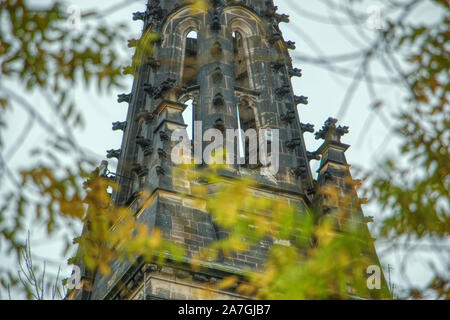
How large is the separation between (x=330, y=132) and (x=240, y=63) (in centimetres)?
534

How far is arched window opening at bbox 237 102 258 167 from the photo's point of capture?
2352 centimetres

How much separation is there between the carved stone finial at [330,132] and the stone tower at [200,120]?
0.04 meters

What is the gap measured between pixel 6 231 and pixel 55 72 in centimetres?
161

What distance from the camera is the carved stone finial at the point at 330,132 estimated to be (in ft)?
75.3

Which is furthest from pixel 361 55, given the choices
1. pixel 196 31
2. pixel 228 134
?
pixel 196 31

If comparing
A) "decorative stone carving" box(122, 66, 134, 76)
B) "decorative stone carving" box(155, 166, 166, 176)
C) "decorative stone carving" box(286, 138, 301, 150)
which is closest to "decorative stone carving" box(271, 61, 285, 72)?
"decorative stone carving" box(286, 138, 301, 150)

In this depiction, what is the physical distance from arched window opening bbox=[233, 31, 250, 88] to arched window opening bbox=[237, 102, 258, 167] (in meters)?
1.12

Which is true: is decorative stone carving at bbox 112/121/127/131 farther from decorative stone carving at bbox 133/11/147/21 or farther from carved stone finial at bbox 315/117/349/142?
carved stone finial at bbox 315/117/349/142

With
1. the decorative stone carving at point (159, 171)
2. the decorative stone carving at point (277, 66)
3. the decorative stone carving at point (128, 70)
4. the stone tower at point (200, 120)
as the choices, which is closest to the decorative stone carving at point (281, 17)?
the stone tower at point (200, 120)

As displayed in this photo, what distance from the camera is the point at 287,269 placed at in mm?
7699

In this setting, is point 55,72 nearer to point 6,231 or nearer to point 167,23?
point 6,231

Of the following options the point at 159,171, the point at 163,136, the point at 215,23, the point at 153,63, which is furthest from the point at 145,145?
the point at 215,23

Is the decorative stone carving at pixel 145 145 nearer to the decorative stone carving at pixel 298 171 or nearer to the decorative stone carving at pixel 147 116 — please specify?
the decorative stone carving at pixel 147 116

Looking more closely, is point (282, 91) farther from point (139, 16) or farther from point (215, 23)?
point (139, 16)
